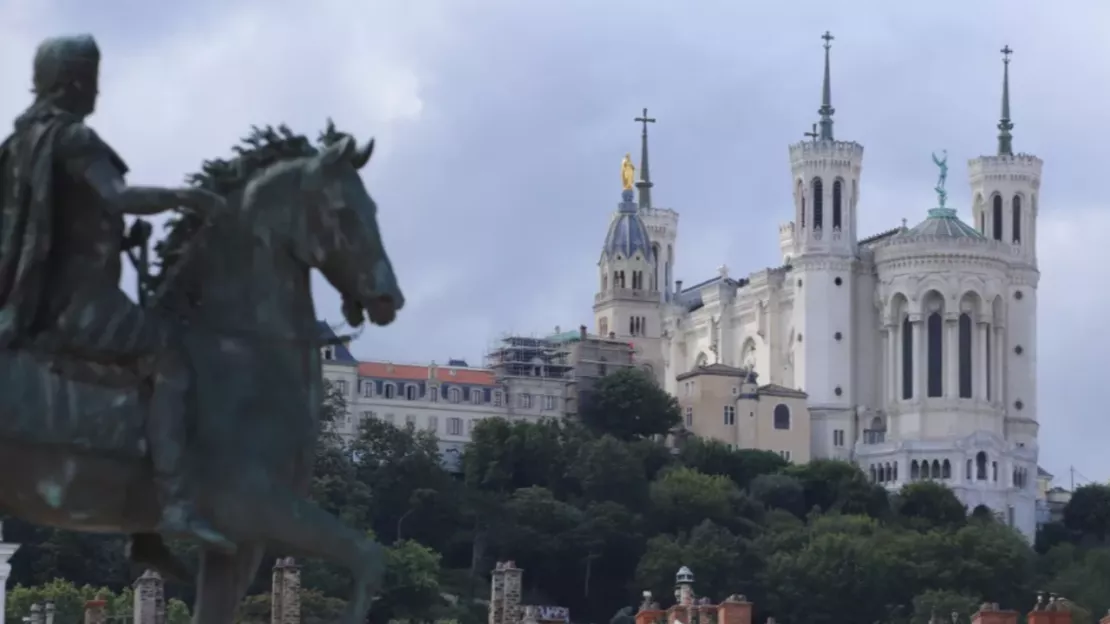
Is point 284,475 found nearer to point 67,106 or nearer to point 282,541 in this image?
point 282,541

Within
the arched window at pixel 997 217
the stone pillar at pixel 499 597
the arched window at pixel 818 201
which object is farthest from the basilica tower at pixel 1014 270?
the stone pillar at pixel 499 597

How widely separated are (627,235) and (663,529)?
50576 millimetres

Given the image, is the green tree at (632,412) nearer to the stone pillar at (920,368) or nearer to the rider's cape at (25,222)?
the stone pillar at (920,368)

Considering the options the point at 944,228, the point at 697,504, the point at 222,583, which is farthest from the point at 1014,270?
the point at 222,583

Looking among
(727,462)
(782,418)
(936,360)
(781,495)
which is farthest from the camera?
(936,360)

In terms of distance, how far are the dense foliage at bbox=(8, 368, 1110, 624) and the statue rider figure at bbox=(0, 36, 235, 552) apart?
90.9m

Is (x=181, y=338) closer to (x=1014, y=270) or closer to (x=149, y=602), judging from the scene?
(x=149, y=602)

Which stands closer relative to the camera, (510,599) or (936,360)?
(510,599)

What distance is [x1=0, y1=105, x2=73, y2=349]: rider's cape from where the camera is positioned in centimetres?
1194

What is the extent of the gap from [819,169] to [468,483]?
35375 millimetres

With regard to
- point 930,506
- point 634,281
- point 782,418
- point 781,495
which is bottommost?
point 930,506

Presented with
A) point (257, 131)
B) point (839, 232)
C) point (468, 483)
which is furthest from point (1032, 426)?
point (257, 131)

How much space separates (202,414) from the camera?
12.1 m

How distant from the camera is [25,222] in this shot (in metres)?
12.0
